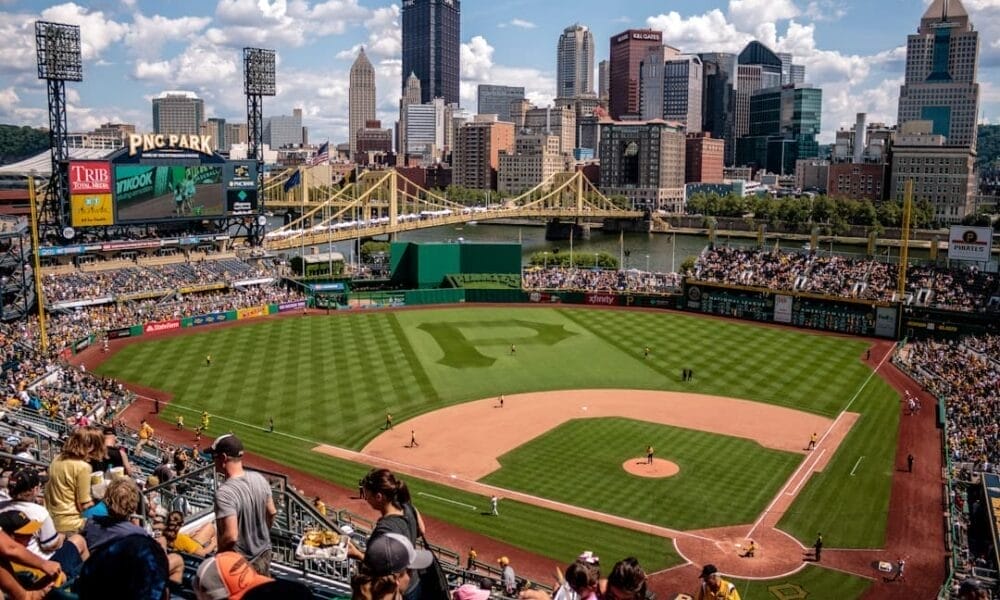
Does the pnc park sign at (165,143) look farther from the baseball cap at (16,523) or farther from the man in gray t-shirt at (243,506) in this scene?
the baseball cap at (16,523)

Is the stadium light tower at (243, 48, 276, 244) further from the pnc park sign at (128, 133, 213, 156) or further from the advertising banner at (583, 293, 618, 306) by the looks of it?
the advertising banner at (583, 293, 618, 306)

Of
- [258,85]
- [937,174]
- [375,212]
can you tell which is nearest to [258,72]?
[258,85]

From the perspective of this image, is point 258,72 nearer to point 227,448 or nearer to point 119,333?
point 119,333

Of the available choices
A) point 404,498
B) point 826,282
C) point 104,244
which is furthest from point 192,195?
point 404,498

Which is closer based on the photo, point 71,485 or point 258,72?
point 71,485

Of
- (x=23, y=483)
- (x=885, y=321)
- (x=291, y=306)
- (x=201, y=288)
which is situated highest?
(x=23, y=483)

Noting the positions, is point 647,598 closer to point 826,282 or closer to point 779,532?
point 779,532

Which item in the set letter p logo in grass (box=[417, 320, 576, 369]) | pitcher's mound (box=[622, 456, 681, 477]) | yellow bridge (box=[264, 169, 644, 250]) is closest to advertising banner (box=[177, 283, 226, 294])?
yellow bridge (box=[264, 169, 644, 250])

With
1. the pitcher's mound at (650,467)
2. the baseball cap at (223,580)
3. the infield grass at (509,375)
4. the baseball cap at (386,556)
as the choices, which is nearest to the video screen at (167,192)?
the infield grass at (509,375)
